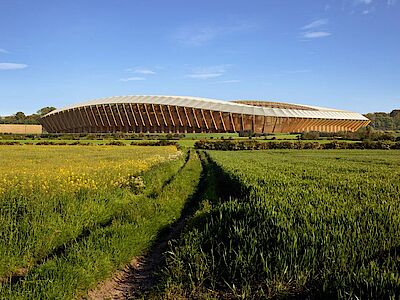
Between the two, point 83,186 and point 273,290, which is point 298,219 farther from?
point 83,186

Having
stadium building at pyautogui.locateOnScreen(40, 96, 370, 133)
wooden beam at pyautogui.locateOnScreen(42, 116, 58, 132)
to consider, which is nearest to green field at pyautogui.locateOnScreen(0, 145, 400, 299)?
stadium building at pyautogui.locateOnScreen(40, 96, 370, 133)

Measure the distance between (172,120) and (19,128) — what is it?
69864 millimetres

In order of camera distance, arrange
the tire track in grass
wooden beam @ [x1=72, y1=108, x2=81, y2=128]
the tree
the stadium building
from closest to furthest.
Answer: the tire track in grass
the stadium building
wooden beam @ [x1=72, y1=108, x2=81, y2=128]
the tree

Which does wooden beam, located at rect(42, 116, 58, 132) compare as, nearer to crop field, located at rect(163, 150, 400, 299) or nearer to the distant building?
the distant building

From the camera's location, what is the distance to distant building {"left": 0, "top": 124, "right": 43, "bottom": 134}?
5589 inches

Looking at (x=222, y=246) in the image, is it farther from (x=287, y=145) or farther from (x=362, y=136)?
(x=362, y=136)

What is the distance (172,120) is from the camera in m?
112

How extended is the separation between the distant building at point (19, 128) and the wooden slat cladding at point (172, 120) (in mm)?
37293

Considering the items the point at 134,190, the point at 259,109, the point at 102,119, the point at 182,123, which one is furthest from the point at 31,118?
the point at 134,190

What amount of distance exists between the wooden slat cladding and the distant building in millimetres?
37293

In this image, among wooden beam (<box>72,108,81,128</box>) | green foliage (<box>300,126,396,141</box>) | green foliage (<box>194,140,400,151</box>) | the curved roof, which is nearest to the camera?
green foliage (<box>194,140,400,151</box>)

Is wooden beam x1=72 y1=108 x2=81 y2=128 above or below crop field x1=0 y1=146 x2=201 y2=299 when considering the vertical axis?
above

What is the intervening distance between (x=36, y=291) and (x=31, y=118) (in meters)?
204

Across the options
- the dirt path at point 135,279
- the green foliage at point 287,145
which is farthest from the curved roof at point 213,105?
the dirt path at point 135,279
